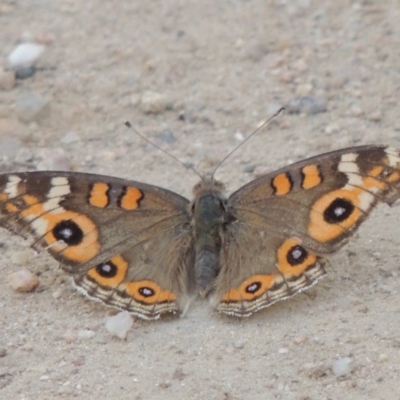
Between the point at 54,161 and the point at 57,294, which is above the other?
the point at 57,294

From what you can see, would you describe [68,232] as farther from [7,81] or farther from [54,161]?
[7,81]

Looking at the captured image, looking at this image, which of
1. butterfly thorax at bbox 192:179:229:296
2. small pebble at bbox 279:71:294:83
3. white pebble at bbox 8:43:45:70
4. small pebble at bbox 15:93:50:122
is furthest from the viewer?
white pebble at bbox 8:43:45:70

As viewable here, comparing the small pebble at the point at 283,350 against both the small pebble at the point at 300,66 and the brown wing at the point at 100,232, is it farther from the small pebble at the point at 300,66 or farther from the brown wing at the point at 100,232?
the small pebble at the point at 300,66

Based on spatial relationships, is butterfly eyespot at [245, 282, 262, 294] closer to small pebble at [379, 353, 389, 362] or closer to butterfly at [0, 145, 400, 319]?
butterfly at [0, 145, 400, 319]

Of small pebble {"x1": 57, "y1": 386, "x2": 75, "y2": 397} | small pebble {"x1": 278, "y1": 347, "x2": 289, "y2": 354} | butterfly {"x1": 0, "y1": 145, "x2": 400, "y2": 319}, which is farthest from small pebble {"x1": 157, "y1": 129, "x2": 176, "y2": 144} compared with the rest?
small pebble {"x1": 57, "y1": 386, "x2": 75, "y2": 397}

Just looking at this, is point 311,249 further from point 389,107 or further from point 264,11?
point 264,11

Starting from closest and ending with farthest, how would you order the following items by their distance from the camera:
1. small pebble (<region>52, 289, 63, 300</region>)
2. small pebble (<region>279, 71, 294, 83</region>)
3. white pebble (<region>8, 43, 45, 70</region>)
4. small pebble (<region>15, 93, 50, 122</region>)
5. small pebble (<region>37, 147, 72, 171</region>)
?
small pebble (<region>52, 289, 63, 300</region>) → small pebble (<region>37, 147, 72, 171</region>) → small pebble (<region>15, 93, 50, 122</region>) → small pebble (<region>279, 71, 294, 83</region>) → white pebble (<region>8, 43, 45, 70</region>)

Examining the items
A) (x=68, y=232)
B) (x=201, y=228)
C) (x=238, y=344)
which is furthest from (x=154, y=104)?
(x=238, y=344)
